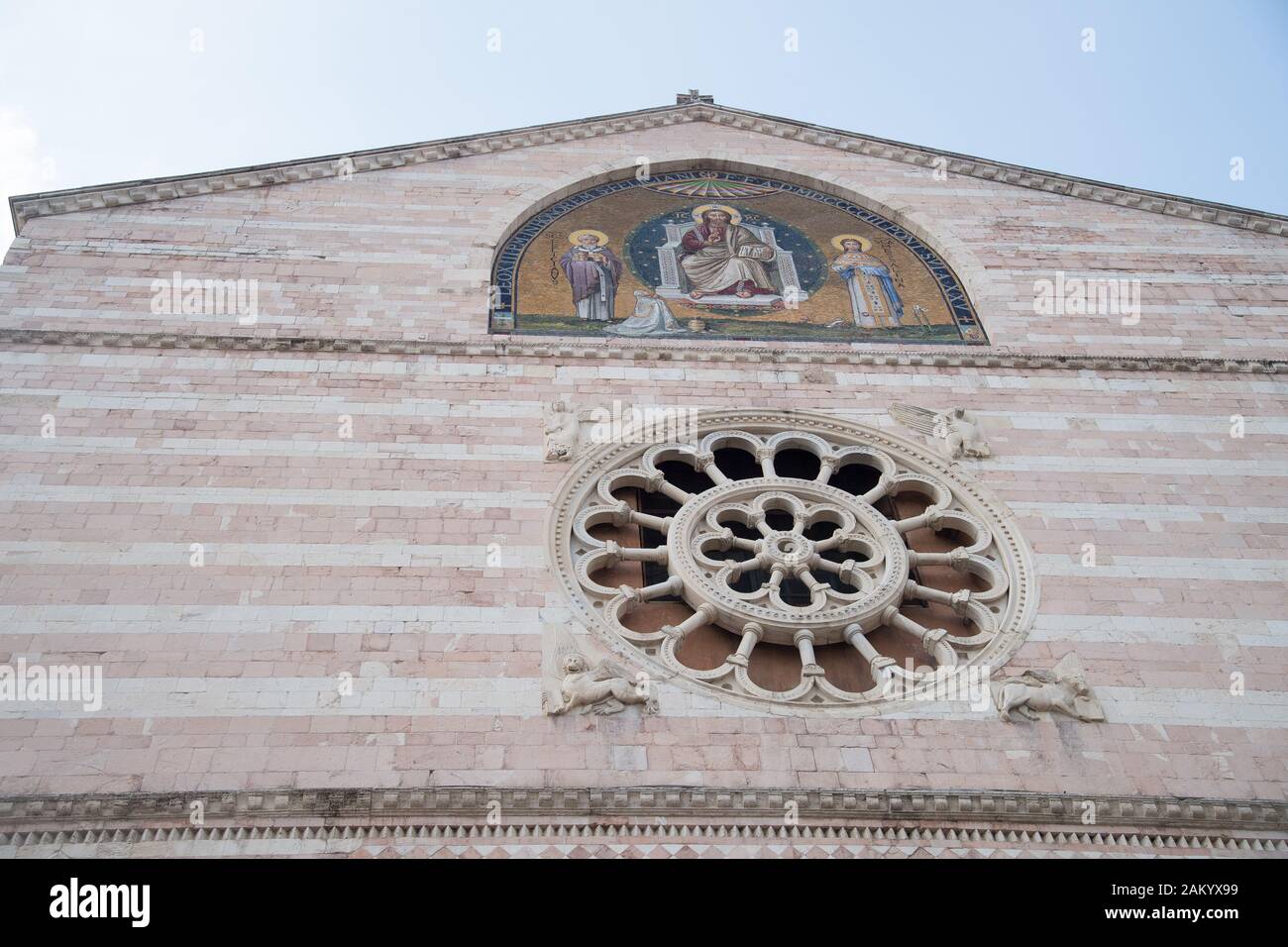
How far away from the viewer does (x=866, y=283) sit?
1340cm

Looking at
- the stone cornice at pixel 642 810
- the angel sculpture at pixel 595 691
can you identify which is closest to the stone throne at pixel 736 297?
the angel sculpture at pixel 595 691

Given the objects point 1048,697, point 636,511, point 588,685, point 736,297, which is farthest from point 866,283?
point 588,685

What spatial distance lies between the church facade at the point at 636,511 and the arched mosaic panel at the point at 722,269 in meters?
0.06

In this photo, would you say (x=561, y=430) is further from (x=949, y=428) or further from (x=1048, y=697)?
(x=1048, y=697)

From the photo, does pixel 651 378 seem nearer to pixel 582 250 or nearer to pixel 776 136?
pixel 582 250

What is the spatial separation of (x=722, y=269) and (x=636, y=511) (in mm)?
3709

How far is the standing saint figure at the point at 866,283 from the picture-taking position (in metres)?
12.9

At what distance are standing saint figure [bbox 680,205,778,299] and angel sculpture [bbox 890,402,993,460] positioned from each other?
234 centimetres

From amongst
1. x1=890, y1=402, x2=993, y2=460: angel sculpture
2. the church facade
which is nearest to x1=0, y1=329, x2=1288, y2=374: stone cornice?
the church facade

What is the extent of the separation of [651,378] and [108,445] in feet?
14.1

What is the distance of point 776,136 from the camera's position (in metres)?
15.5

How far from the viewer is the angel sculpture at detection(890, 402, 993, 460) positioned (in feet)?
35.8

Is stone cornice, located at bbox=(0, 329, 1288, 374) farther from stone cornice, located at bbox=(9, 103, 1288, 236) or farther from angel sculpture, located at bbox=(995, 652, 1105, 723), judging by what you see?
angel sculpture, located at bbox=(995, 652, 1105, 723)
